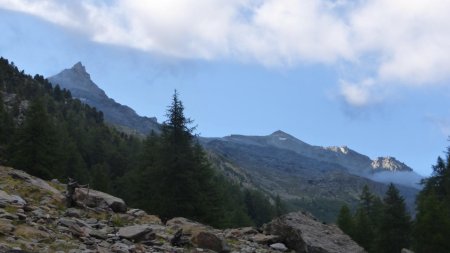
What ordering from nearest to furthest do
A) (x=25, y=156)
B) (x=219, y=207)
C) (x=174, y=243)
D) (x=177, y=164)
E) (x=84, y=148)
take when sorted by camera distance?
(x=174, y=243) < (x=177, y=164) < (x=219, y=207) < (x=25, y=156) < (x=84, y=148)

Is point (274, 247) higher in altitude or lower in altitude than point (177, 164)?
lower

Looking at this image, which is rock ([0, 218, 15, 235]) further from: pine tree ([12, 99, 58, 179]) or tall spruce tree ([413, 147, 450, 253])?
tall spruce tree ([413, 147, 450, 253])

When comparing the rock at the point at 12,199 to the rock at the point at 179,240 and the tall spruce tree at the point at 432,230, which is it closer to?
the rock at the point at 179,240

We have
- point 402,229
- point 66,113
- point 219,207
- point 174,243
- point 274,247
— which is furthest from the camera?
point 66,113

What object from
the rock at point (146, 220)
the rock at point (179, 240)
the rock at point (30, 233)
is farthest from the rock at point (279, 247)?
the rock at point (30, 233)

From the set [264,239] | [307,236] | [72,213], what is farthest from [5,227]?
[307,236]

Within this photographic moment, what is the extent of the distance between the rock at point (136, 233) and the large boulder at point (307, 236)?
7926 mm

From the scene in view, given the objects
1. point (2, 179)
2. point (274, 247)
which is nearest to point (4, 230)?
point (2, 179)

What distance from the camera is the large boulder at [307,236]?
22656 millimetres

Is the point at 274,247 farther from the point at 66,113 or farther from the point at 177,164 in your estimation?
the point at 66,113

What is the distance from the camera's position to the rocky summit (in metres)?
14.9

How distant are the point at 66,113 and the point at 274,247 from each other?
151 metres

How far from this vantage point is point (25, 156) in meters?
51.1

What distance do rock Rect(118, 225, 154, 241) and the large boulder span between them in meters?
7.93
